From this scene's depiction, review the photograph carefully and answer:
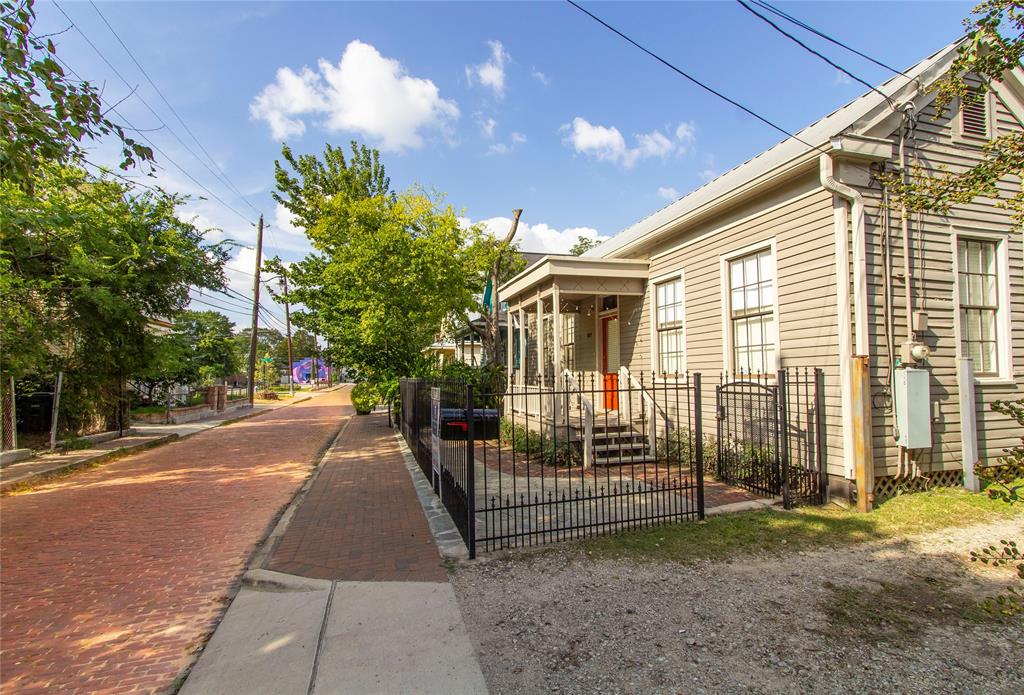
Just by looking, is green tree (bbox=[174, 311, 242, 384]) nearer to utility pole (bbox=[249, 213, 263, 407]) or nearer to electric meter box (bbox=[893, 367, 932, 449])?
utility pole (bbox=[249, 213, 263, 407])

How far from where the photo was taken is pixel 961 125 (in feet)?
25.5

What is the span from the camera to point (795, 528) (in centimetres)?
595

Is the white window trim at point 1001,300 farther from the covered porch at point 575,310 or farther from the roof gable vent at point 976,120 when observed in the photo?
the covered porch at point 575,310

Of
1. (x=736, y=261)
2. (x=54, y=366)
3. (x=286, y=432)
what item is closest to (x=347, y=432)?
(x=286, y=432)

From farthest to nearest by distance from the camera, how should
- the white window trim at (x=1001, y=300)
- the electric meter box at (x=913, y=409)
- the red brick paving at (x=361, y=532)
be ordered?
the white window trim at (x=1001, y=300) < the electric meter box at (x=913, y=409) < the red brick paving at (x=361, y=532)

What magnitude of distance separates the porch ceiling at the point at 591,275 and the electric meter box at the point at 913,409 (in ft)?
17.1

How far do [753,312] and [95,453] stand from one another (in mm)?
15156

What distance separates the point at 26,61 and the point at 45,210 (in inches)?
313

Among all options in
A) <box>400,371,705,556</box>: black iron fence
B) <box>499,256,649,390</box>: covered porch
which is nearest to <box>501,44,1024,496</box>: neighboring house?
<box>400,371,705,556</box>: black iron fence

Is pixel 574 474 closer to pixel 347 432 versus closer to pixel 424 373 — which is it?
pixel 424 373

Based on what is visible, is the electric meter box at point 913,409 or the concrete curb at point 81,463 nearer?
the electric meter box at point 913,409

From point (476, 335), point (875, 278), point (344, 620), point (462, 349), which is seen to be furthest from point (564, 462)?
point (462, 349)

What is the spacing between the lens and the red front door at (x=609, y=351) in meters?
12.2

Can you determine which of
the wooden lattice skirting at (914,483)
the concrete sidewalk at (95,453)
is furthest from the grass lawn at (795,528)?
the concrete sidewalk at (95,453)
